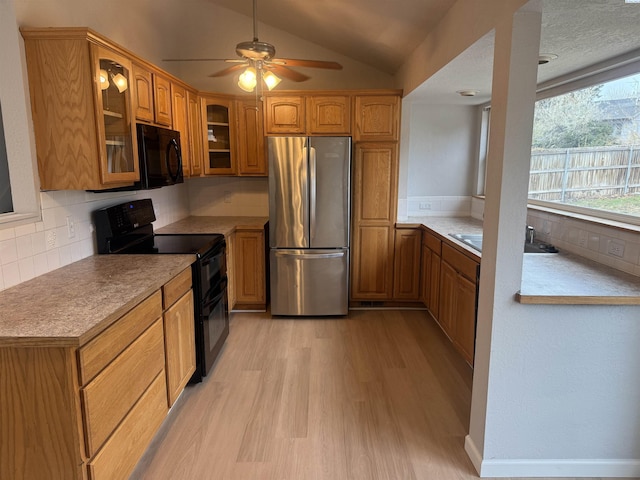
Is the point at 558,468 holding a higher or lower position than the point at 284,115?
lower

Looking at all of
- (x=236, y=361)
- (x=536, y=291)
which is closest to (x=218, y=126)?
(x=236, y=361)

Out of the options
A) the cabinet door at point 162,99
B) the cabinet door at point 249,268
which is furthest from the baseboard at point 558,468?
the cabinet door at point 162,99

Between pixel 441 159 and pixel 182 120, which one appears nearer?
pixel 182 120

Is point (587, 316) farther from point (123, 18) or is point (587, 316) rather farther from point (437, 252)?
point (123, 18)

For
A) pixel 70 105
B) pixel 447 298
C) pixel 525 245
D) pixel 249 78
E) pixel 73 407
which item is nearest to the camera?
pixel 73 407

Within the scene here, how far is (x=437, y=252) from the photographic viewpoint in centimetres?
351

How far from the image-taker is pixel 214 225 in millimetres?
3869

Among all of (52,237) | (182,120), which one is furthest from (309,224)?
(52,237)

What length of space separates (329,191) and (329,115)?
0.76 m

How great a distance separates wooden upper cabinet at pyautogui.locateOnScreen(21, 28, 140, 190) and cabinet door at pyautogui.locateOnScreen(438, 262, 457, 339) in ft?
7.90

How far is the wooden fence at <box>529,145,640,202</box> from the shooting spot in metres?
2.46

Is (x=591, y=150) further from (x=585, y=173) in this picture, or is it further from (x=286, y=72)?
(x=286, y=72)

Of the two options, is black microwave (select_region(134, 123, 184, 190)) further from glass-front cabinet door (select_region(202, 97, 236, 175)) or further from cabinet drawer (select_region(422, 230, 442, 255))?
cabinet drawer (select_region(422, 230, 442, 255))

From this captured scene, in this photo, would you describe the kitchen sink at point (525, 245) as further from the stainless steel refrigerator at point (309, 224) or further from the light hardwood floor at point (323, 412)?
the stainless steel refrigerator at point (309, 224)
